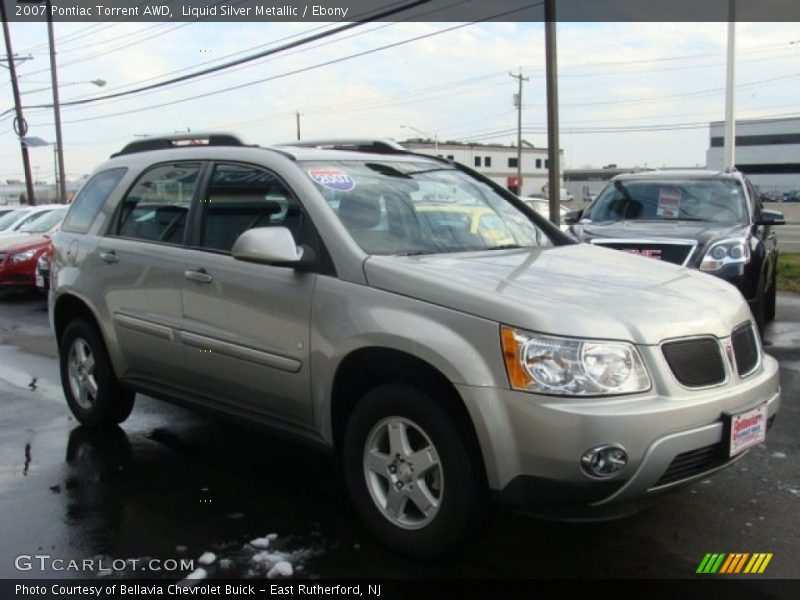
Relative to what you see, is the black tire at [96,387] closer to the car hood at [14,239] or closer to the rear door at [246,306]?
the rear door at [246,306]

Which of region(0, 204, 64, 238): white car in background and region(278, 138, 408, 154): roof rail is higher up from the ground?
region(278, 138, 408, 154): roof rail

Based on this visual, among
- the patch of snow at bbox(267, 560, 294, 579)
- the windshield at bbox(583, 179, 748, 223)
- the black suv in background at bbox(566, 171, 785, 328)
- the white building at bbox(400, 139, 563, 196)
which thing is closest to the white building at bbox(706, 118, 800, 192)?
the white building at bbox(400, 139, 563, 196)

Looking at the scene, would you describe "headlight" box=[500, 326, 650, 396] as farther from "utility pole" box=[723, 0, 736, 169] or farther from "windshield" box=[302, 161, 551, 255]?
"utility pole" box=[723, 0, 736, 169]

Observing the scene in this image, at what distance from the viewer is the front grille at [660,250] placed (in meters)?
6.90

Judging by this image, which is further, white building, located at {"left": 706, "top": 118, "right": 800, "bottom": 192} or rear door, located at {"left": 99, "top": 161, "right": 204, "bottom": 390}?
white building, located at {"left": 706, "top": 118, "right": 800, "bottom": 192}

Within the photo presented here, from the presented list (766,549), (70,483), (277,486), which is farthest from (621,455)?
(70,483)

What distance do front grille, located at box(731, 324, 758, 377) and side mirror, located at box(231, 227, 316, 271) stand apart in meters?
1.94

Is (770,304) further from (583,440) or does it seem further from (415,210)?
(583,440)

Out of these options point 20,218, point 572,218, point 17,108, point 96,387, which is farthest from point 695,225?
point 17,108

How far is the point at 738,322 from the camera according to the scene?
11.3 feet

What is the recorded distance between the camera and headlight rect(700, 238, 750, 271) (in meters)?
6.79

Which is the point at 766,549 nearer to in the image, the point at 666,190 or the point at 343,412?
the point at 343,412

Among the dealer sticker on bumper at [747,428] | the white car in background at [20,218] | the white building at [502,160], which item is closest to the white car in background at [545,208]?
the dealer sticker on bumper at [747,428]

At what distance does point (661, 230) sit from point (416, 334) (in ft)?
16.5
